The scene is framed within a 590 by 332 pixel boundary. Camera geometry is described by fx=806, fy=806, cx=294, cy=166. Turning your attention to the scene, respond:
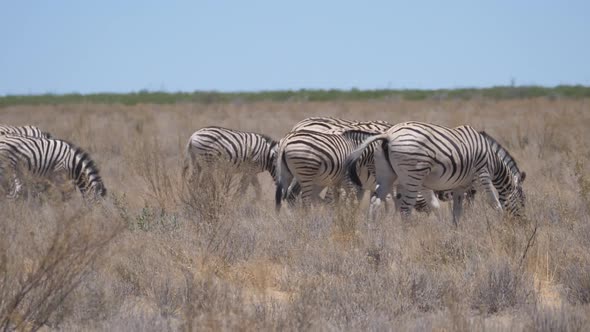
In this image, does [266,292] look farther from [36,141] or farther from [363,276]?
[36,141]

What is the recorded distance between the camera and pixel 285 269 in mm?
7230

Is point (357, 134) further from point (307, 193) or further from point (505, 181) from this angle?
point (505, 181)

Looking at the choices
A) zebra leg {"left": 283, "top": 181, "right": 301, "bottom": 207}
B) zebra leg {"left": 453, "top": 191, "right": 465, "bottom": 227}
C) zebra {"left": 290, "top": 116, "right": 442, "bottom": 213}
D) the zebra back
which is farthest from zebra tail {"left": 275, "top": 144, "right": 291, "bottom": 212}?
zebra leg {"left": 453, "top": 191, "right": 465, "bottom": 227}

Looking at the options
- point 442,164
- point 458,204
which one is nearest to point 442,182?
point 442,164

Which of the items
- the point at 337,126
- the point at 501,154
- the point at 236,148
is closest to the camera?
the point at 501,154

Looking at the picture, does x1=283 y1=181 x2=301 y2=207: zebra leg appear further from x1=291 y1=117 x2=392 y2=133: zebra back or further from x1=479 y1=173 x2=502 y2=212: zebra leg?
x1=479 y1=173 x2=502 y2=212: zebra leg

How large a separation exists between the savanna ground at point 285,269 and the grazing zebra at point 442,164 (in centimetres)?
32

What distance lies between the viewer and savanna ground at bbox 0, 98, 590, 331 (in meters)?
5.26

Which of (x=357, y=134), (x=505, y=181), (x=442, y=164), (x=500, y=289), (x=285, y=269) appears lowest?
(x=285, y=269)

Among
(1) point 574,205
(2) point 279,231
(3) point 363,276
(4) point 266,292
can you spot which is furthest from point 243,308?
(1) point 574,205

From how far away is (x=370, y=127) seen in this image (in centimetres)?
1199

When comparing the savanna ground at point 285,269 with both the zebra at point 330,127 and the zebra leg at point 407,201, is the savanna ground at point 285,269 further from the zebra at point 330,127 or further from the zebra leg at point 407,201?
the zebra at point 330,127

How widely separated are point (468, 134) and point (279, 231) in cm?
266

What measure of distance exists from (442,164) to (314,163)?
6.36ft
